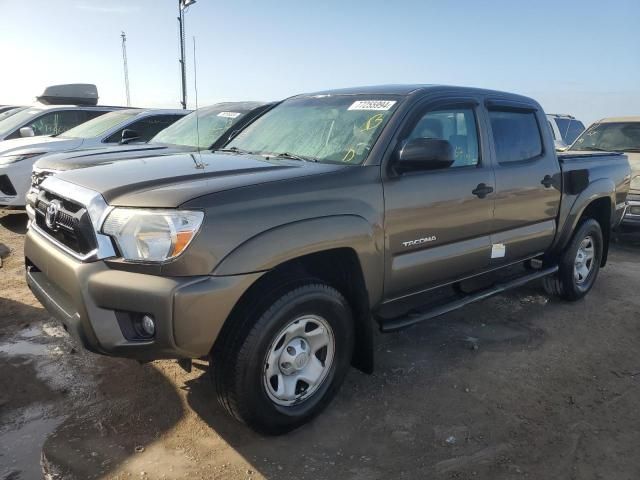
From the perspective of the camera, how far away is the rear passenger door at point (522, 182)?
13.0 feet

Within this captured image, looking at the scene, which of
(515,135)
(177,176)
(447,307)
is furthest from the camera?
(515,135)

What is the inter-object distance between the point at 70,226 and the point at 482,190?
261cm

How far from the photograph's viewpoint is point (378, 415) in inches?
121

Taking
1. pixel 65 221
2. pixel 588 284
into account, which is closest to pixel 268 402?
pixel 65 221

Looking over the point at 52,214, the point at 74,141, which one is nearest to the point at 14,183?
the point at 74,141

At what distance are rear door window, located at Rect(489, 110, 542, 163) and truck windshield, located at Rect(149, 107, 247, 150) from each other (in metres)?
3.74

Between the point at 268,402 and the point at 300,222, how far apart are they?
3.09ft

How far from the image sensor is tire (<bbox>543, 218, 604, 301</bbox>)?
4.90 m

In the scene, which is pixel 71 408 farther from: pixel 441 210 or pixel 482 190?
pixel 482 190

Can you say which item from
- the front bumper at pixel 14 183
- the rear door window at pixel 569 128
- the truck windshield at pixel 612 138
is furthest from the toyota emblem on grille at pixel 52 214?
the rear door window at pixel 569 128

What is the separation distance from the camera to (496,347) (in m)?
4.05

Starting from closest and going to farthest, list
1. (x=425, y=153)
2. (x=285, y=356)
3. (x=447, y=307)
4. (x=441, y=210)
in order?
(x=285, y=356)
(x=425, y=153)
(x=441, y=210)
(x=447, y=307)

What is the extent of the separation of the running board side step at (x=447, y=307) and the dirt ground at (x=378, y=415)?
42 cm

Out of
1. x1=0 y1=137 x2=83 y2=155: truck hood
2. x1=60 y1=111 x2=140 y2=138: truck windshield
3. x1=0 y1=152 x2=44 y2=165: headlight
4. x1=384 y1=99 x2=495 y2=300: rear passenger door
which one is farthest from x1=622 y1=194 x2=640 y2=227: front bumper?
x1=0 y1=152 x2=44 y2=165: headlight
